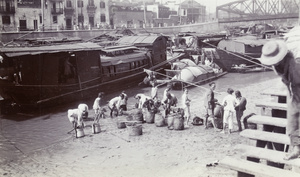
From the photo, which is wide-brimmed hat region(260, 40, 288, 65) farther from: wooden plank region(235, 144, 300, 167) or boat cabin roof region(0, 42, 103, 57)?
boat cabin roof region(0, 42, 103, 57)

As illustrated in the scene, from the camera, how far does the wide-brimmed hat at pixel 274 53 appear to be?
323 centimetres

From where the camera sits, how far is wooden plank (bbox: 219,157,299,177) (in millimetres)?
3982

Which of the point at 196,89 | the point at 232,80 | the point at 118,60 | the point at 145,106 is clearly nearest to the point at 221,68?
the point at 232,80

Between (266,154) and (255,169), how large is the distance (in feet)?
1.44

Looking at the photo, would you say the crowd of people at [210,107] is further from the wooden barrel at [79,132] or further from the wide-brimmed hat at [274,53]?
the wide-brimmed hat at [274,53]

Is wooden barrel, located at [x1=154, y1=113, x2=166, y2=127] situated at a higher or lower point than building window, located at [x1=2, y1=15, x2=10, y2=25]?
lower

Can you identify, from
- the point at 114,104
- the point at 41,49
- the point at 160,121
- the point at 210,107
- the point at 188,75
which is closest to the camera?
the point at 210,107

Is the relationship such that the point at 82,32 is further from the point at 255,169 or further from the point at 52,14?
the point at 255,169

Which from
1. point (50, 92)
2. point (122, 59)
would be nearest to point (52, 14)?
point (122, 59)

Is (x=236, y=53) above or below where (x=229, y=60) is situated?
above

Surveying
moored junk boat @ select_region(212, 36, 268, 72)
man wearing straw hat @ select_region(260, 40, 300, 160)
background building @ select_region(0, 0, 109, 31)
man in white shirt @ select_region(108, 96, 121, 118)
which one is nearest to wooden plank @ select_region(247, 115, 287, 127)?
man wearing straw hat @ select_region(260, 40, 300, 160)

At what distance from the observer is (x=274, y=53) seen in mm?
3277

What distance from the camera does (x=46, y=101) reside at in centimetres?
1766

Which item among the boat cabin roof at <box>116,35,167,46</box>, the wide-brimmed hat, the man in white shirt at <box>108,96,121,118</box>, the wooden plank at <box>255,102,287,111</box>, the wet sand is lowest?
the wet sand
